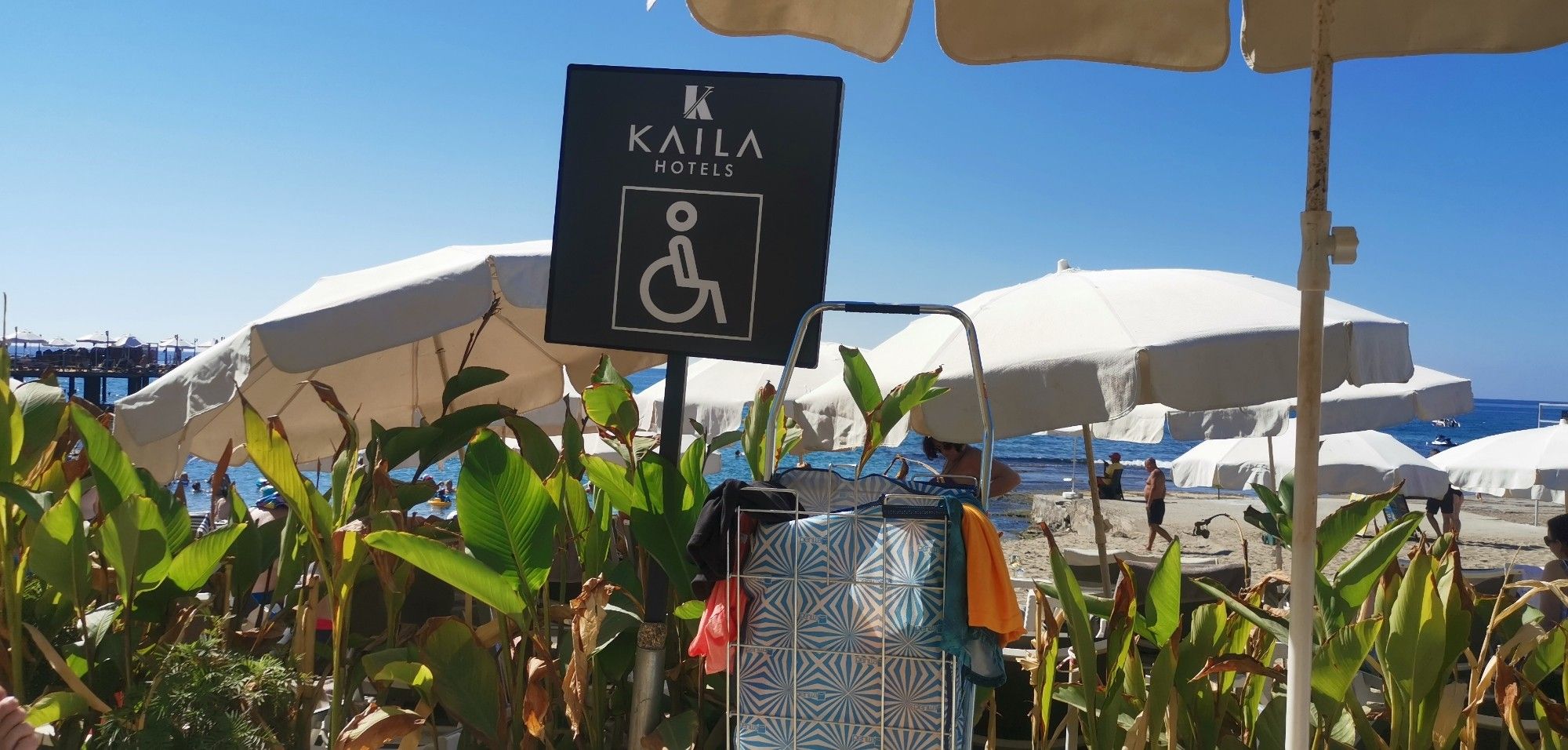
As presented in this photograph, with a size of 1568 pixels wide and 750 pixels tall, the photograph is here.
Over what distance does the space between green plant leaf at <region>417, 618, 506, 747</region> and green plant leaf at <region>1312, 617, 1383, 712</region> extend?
6.48 ft

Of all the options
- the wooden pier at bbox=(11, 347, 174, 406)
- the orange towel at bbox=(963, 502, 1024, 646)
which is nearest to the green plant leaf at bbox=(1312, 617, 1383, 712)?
the orange towel at bbox=(963, 502, 1024, 646)

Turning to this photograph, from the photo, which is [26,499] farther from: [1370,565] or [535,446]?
[1370,565]

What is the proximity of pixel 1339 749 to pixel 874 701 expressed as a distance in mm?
1355

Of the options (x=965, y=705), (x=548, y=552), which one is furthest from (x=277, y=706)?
(x=965, y=705)

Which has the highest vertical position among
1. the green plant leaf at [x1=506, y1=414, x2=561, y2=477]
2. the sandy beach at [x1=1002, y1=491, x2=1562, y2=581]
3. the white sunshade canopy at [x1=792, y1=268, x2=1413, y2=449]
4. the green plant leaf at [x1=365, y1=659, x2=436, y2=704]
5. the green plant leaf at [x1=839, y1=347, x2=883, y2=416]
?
the white sunshade canopy at [x1=792, y1=268, x2=1413, y2=449]

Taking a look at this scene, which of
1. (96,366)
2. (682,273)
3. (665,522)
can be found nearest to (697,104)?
(682,273)

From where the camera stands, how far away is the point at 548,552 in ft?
8.24

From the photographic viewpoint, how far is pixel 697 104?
8.47 feet

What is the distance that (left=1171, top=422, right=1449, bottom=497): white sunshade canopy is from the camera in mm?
12906

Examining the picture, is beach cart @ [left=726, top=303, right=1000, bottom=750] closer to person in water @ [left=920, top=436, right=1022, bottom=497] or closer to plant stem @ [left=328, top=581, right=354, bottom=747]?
plant stem @ [left=328, top=581, right=354, bottom=747]

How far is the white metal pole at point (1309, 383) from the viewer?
208 centimetres

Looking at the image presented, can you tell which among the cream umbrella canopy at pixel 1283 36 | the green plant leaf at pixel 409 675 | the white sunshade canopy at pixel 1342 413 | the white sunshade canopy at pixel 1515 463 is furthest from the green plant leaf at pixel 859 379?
the white sunshade canopy at pixel 1515 463

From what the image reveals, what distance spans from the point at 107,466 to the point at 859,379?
1.98 meters

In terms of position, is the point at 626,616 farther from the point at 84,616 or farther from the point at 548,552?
the point at 84,616
